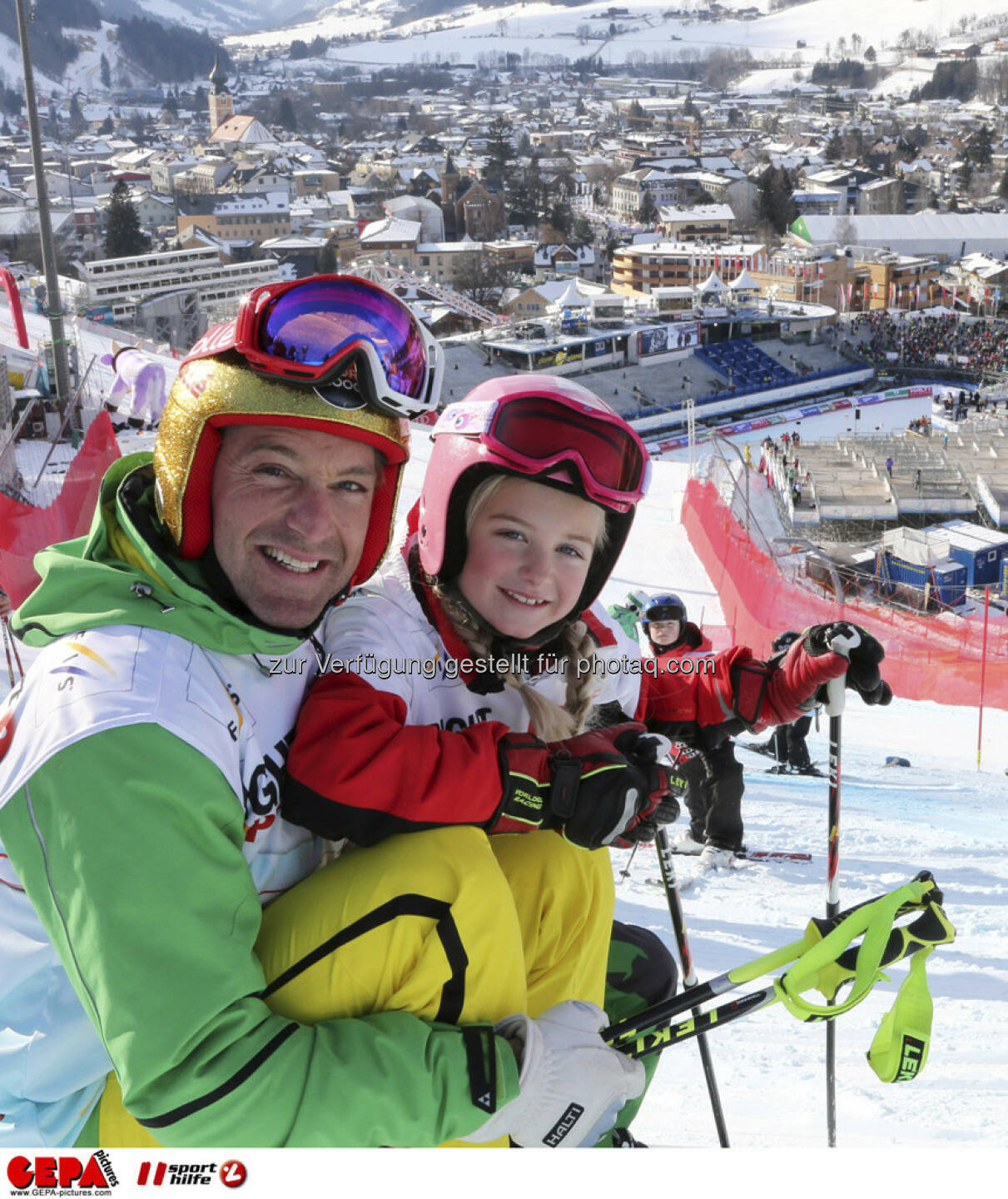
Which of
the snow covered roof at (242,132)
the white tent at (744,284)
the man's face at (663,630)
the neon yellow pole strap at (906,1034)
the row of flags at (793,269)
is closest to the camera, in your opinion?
the neon yellow pole strap at (906,1034)

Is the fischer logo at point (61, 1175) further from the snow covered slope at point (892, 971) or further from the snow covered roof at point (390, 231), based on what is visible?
the snow covered roof at point (390, 231)

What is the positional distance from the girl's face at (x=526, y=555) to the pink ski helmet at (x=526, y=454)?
0.09ft

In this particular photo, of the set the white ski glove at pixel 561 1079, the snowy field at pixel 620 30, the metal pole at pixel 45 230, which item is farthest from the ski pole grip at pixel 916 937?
the snowy field at pixel 620 30

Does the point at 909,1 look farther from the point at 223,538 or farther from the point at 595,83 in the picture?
the point at 223,538

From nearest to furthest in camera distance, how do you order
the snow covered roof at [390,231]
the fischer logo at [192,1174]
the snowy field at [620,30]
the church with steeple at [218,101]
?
the fischer logo at [192,1174] < the snow covered roof at [390,231] < the church with steeple at [218,101] < the snowy field at [620,30]

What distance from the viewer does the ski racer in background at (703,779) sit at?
3986mm

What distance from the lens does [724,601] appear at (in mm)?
8828

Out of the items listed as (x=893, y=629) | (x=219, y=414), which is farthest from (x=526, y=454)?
(x=893, y=629)

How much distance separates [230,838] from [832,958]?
96cm

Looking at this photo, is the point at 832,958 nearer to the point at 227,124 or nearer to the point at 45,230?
the point at 45,230

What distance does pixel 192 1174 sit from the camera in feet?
4.39

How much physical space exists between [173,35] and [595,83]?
52.8 metres

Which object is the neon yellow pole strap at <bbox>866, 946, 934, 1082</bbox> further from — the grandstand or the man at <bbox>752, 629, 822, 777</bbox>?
the grandstand

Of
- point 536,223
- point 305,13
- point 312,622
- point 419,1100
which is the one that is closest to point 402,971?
point 419,1100
